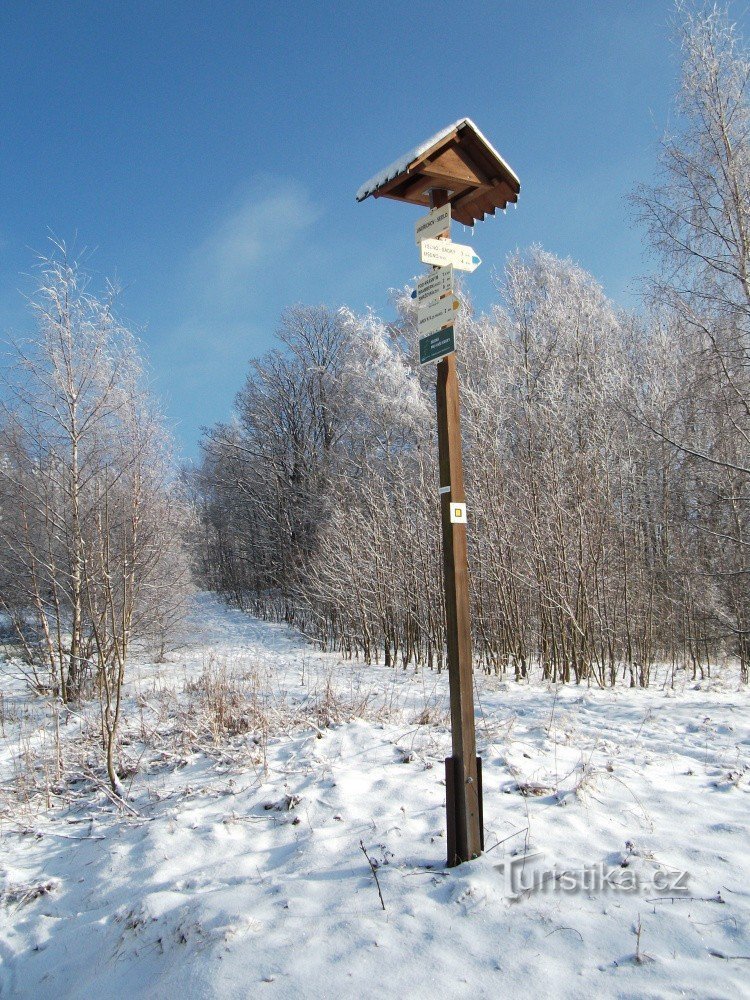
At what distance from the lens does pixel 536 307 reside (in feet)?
49.8

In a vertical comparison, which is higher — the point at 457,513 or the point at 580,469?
the point at 580,469

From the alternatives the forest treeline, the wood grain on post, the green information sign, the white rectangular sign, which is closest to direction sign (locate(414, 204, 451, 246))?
the green information sign

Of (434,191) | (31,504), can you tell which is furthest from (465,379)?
(434,191)

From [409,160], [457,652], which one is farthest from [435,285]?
[457,652]

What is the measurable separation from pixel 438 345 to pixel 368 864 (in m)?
2.79

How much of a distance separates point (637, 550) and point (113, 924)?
11088mm

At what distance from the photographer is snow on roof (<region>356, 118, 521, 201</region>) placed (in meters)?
3.31

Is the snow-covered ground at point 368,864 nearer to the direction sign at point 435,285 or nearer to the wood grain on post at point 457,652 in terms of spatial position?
the wood grain on post at point 457,652

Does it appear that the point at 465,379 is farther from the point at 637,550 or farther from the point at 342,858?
the point at 342,858

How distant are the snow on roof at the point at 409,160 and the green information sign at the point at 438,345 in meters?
0.92

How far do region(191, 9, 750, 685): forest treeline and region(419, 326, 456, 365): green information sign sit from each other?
5426mm

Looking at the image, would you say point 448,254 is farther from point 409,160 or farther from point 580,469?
point 580,469

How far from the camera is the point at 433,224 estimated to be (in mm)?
3471

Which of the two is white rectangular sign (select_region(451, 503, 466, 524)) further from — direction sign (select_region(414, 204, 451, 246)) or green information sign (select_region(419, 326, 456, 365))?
direction sign (select_region(414, 204, 451, 246))
